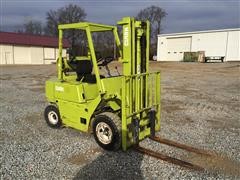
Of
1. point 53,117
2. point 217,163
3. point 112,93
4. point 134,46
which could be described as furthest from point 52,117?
point 217,163

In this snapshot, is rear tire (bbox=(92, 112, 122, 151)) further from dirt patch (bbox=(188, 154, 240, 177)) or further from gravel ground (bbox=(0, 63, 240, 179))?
dirt patch (bbox=(188, 154, 240, 177))

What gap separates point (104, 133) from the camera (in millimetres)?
4844

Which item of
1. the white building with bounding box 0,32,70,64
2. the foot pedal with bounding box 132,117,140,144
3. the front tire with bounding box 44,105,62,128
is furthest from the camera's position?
the white building with bounding box 0,32,70,64

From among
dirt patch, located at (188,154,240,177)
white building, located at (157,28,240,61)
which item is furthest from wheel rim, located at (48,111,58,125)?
white building, located at (157,28,240,61)

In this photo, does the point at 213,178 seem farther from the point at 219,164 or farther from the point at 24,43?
the point at 24,43

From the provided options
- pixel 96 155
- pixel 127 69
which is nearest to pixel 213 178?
pixel 96 155

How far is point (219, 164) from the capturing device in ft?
14.2

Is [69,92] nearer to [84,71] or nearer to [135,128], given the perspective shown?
[84,71]

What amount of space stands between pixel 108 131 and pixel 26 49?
38775mm

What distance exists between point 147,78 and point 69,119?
1.98 m

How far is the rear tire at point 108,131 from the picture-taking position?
4590 mm

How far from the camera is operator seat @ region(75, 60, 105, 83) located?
5.44m

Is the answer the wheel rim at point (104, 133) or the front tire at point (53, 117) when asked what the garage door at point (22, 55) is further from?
the wheel rim at point (104, 133)

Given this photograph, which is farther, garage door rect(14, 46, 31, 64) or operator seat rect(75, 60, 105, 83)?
garage door rect(14, 46, 31, 64)
